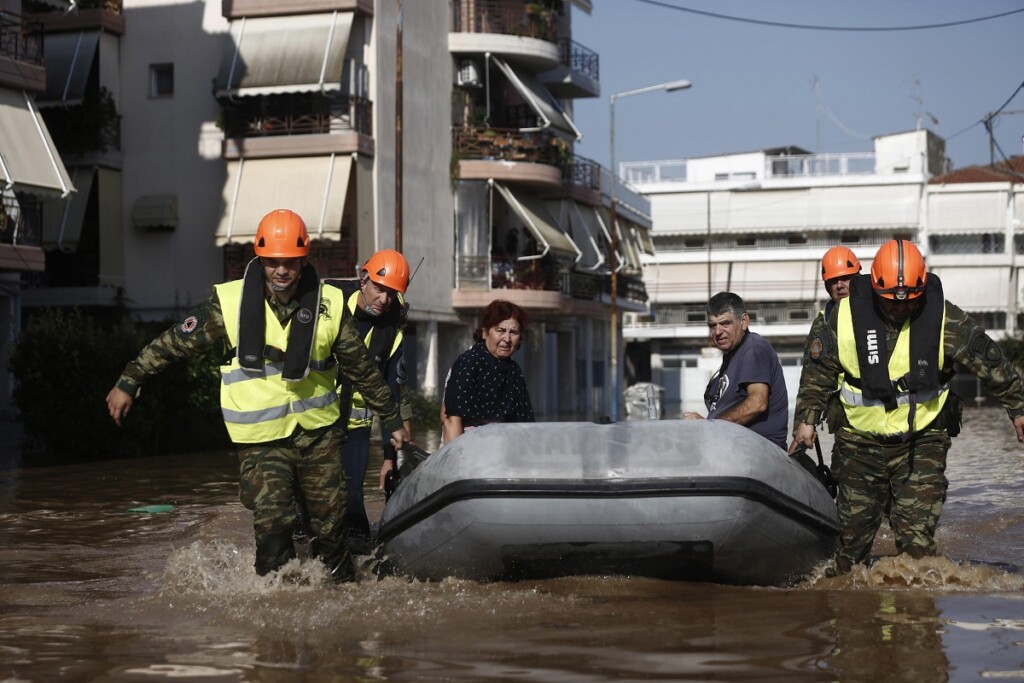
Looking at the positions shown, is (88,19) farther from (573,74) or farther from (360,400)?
(360,400)

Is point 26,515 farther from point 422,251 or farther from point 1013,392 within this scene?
point 422,251

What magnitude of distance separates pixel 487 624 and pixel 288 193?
28437mm

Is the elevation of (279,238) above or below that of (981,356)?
above

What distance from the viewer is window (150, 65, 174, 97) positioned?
36.6 m

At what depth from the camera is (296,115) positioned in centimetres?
3566

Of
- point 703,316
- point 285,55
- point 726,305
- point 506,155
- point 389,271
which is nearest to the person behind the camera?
point 389,271

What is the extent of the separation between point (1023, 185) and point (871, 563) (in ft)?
258

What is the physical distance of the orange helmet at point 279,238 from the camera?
773cm

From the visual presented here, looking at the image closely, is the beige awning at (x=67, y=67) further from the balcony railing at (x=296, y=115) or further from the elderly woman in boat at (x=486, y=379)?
the elderly woman in boat at (x=486, y=379)

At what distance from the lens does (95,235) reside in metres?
35.9

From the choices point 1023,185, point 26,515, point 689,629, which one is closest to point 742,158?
point 1023,185

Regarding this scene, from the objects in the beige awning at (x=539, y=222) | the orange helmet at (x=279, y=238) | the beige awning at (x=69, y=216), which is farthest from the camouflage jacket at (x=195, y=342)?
the beige awning at (x=539, y=222)

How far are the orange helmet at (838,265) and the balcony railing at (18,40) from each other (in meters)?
19.4

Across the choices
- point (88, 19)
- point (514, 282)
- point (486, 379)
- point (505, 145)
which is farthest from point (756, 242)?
point (486, 379)
